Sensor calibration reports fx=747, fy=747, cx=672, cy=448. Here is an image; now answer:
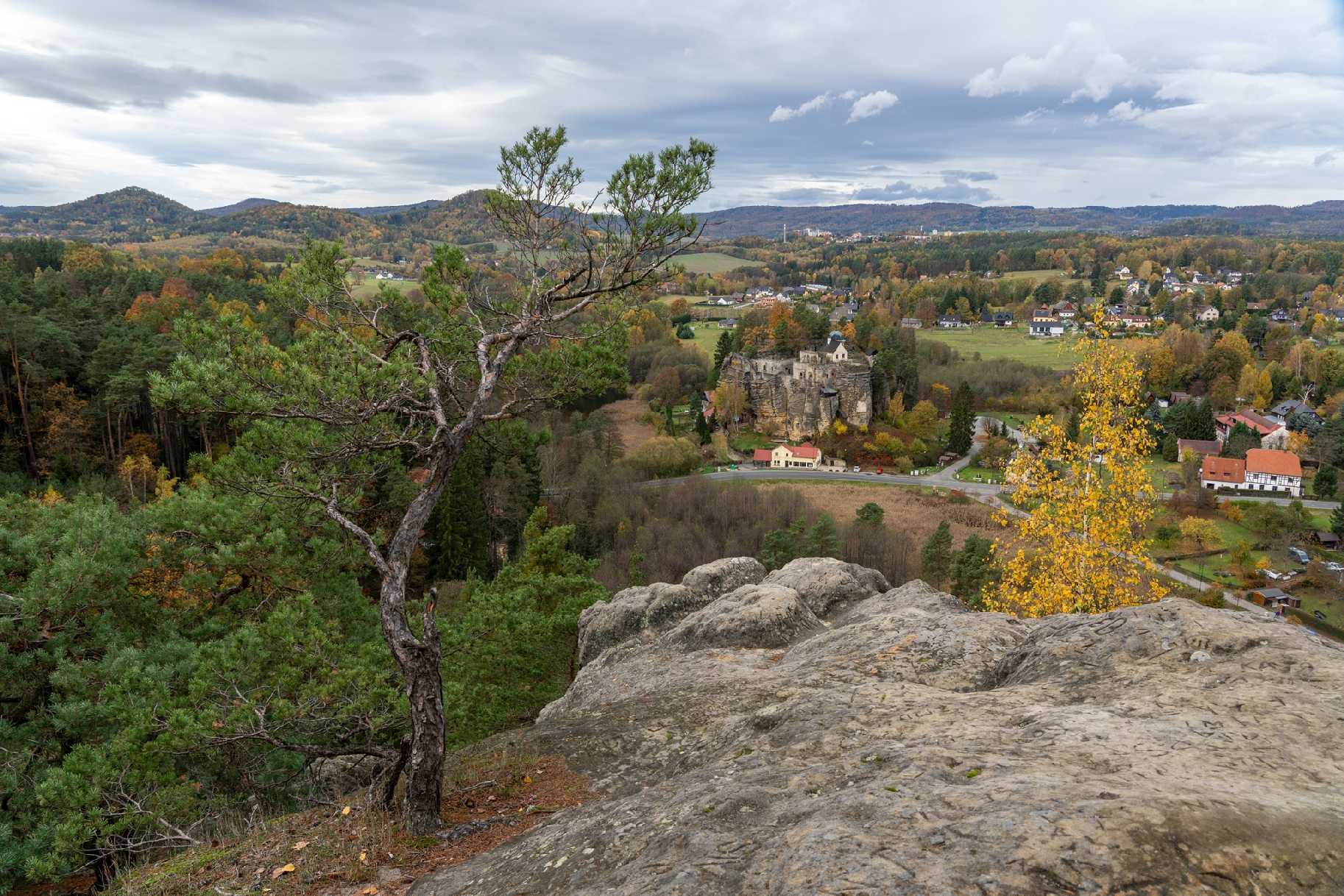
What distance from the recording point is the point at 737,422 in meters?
87.4

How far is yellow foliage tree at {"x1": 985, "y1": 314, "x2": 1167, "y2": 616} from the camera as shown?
12531 millimetres

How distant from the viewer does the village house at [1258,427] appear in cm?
7531

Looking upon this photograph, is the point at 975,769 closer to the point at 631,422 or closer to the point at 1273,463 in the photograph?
the point at 1273,463

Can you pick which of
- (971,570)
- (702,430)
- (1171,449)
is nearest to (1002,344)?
(1171,449)

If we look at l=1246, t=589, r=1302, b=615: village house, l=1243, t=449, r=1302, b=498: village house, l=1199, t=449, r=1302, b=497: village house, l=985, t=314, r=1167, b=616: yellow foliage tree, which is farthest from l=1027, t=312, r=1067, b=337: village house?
l=985, t=314, r=1167, b=616: yellow foliage tree

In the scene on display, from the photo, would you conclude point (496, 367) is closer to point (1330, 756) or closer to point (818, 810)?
point (818, 810)

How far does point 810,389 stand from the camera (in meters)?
85.1

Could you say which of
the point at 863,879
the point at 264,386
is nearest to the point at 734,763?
the point at 863,879

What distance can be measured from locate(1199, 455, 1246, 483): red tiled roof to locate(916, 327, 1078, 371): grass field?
3098cm

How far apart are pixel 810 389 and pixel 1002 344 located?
177ft

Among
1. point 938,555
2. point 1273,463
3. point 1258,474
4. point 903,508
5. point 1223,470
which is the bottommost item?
point 903,508

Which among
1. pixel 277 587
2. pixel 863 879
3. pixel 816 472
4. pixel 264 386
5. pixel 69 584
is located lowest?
pixel 816 472

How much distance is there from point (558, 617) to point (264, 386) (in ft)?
32.6

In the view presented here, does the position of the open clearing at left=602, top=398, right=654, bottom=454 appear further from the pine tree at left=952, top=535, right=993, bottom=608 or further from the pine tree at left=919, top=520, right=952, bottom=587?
the pine tree at left=952, top=535, right=993, bottom=608
